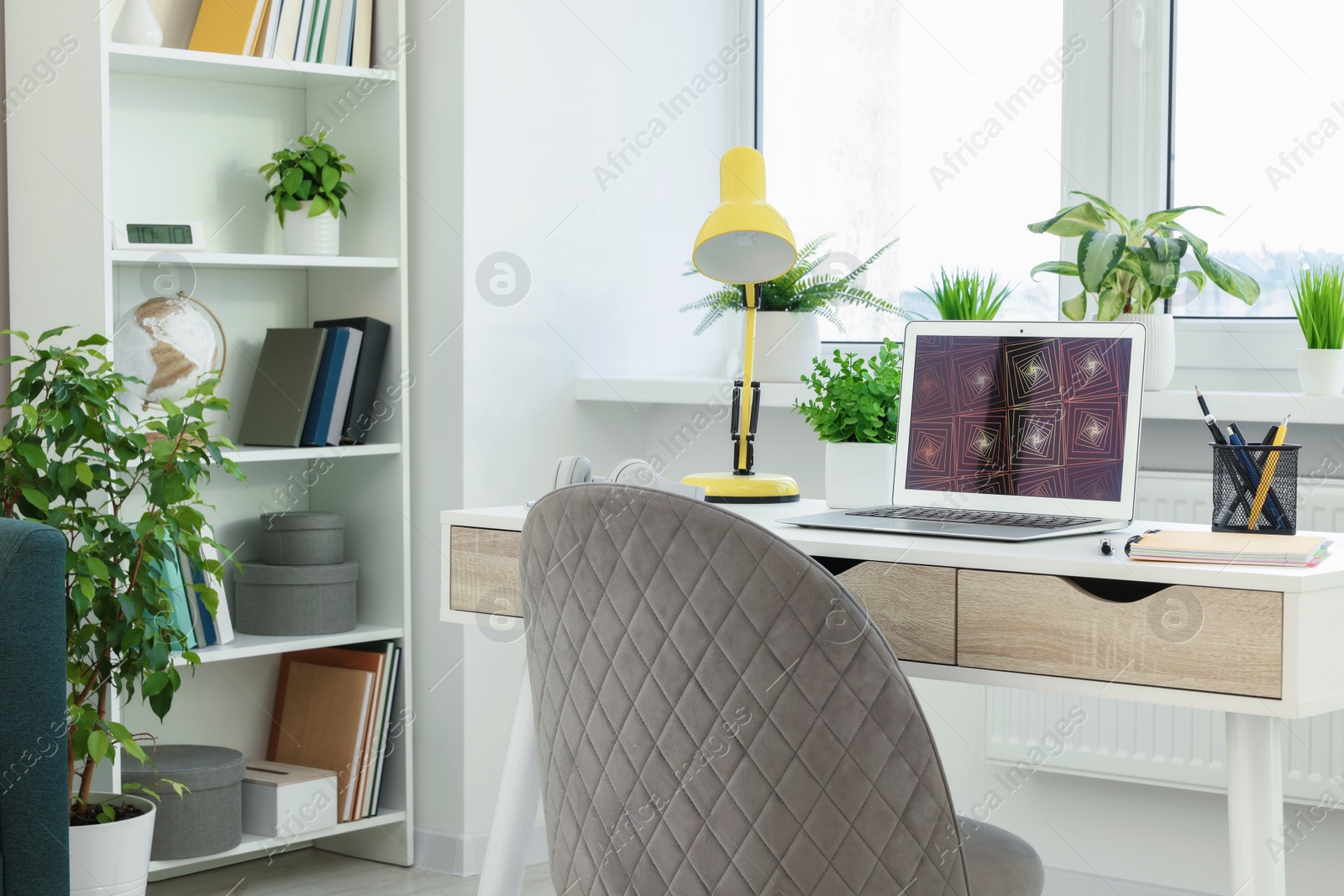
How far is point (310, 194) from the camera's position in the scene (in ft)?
8.66

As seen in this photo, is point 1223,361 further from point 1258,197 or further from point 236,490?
point 236,490

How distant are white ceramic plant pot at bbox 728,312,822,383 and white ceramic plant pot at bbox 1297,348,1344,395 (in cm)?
90

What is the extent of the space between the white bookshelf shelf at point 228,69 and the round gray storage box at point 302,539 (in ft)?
2.72

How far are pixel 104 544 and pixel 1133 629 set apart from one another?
1.50 m

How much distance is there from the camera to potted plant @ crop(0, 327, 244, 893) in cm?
207

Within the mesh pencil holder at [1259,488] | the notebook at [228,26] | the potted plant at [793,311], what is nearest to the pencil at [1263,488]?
the mesh pencil holder at [1259,488]

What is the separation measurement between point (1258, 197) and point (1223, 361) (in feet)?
0.94

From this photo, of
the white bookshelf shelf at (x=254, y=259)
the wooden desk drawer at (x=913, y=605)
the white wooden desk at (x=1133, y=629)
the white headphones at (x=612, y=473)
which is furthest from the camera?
the white bookshelf shelf at (x=254, y=259)

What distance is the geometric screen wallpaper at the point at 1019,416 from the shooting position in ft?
5.82

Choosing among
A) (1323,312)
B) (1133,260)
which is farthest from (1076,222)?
(1323,312)

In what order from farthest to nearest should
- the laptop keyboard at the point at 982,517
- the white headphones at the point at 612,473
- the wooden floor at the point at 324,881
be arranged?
the wooden floor at the point at 324,881 → the white headphones at the point at 612,473 → the laptop keyboard at the point at 982,517

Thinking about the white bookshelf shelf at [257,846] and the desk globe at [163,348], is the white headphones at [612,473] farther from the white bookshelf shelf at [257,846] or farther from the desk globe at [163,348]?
the white bookshelf shelf at [257,846]

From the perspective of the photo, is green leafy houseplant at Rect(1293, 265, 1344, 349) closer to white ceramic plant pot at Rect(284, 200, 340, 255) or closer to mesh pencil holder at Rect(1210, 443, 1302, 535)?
mesh pencil holder at Rect(1210, 443, 1302, 535)

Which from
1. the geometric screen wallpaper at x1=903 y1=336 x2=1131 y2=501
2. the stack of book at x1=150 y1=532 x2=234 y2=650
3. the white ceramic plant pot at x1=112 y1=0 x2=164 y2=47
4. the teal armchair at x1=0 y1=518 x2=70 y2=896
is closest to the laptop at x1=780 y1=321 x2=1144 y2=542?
the geometric screen wallpaper at x1=903 y1=336 x2=1131 y2=501
